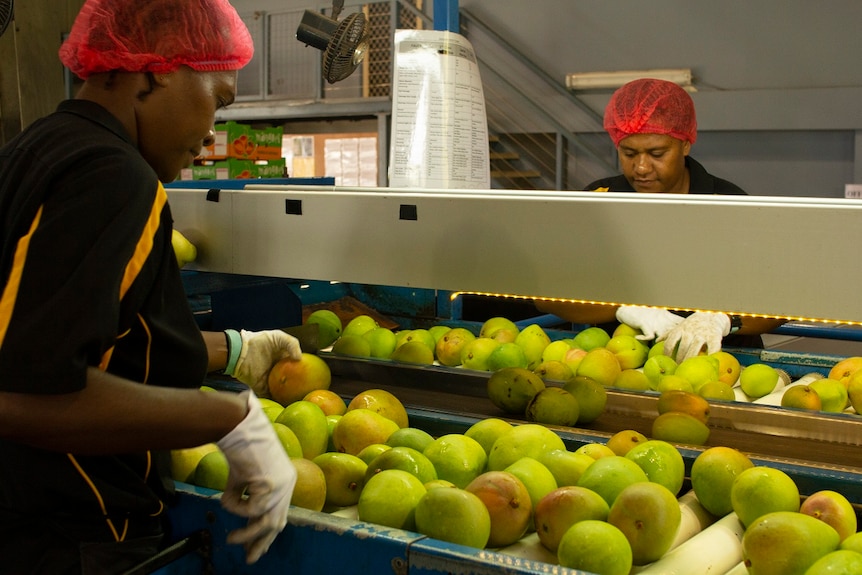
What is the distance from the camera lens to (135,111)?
1349mm

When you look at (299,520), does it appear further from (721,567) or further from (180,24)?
(180,24)

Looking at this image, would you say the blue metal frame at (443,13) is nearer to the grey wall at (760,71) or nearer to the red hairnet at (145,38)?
the red hairnet at (145,38)

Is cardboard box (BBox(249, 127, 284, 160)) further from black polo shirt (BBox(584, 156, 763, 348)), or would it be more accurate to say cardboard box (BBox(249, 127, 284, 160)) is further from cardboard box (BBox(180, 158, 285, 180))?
black polo shirt (BBox(584, 156, 763, 348))

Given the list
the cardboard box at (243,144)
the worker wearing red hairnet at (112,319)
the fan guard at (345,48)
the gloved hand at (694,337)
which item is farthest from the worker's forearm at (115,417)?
the cardboard box at (243,144)

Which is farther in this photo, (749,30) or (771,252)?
(749,30)

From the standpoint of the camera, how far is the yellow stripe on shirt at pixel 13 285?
1074 mm

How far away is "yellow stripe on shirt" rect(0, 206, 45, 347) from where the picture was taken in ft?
3.52

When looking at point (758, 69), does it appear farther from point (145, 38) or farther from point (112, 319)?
point (112, 319)

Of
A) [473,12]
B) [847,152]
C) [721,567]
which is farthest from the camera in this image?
[473,12]

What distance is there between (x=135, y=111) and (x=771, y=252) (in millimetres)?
1043

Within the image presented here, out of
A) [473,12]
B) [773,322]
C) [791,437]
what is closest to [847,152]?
[473,12]

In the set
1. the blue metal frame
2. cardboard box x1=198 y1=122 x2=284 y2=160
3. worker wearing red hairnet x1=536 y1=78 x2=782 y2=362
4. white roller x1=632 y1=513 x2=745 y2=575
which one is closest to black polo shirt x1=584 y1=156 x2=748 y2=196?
worker wearing red hairnet x1=536 y1=78 x2=782 y2=362

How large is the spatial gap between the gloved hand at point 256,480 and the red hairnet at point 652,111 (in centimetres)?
239

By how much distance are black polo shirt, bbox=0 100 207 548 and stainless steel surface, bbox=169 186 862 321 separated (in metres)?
0.55
